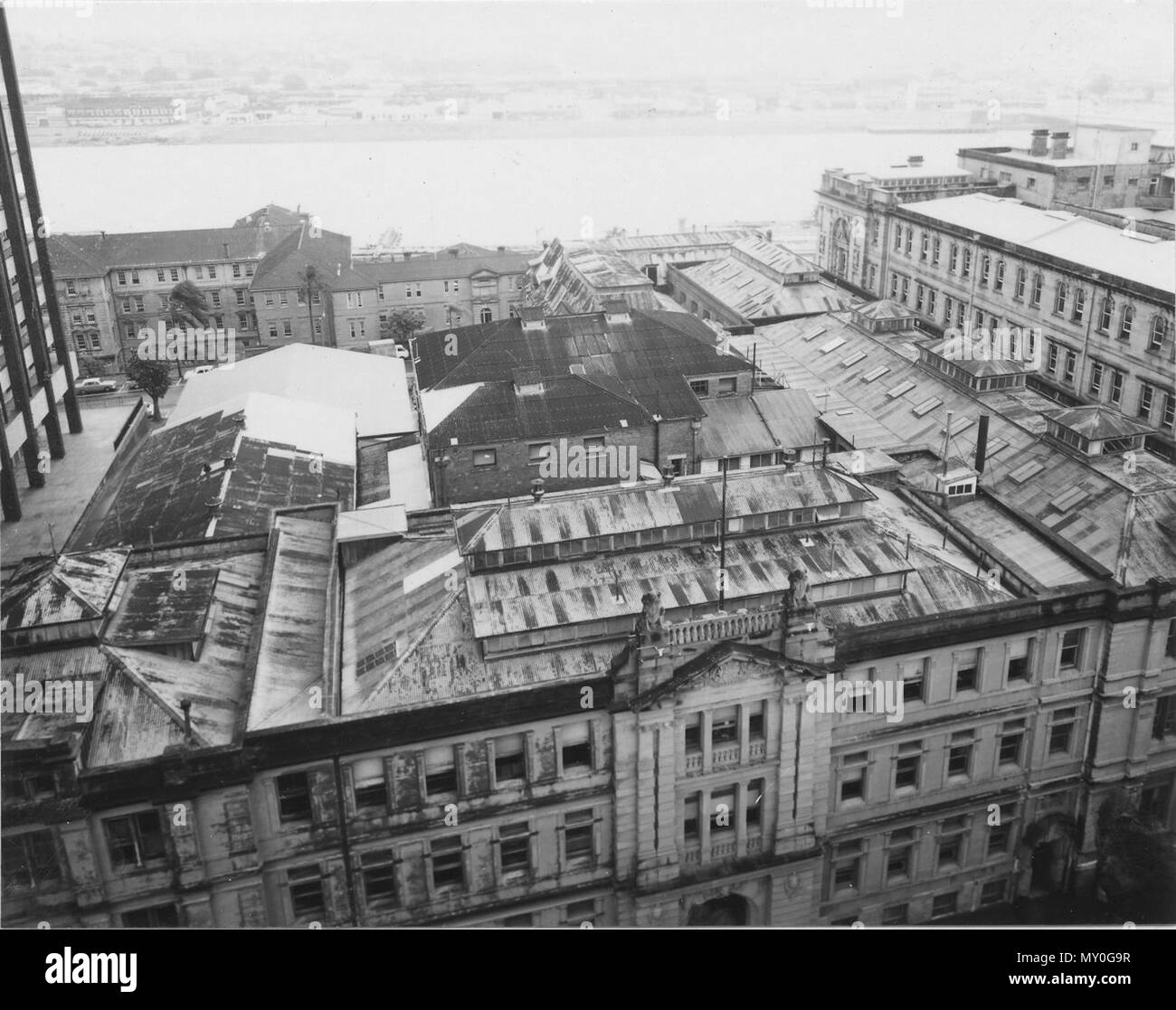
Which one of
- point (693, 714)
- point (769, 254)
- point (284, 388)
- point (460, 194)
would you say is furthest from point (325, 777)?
point (460, 194)

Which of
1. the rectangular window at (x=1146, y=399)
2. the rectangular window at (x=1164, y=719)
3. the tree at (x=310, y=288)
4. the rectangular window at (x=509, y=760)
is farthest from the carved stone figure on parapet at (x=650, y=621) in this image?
the tree at (x=310, y=288)

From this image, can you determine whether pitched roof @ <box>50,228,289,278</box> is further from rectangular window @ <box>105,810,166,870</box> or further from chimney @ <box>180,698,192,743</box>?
rectangular window @ <box>105,810,166,870</box>

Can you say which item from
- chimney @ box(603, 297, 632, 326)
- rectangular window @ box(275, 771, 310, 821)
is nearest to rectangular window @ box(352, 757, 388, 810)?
rectangular window @ box(275, 771, 310, 821)

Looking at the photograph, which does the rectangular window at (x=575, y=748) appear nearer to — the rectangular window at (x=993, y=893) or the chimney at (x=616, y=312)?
the rectangular window at (x=993, y=893)

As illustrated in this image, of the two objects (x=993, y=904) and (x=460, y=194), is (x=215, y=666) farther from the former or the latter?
(x=460, y=194)

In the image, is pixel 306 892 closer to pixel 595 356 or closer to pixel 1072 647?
pixel 1072 647
